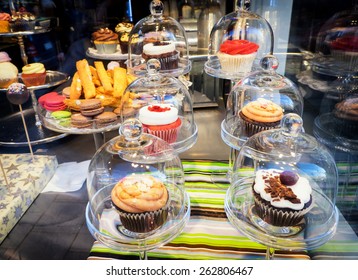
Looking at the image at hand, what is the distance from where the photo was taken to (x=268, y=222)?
1.09 metres

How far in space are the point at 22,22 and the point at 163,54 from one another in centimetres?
129

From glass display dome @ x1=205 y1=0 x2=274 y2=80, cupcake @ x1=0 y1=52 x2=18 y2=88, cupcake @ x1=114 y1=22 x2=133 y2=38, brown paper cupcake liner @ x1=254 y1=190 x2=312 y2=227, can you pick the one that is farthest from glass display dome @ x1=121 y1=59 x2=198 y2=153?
cupcake @ x1=114 y1=22 x2=133 y2=38

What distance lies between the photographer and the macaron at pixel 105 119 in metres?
1.72

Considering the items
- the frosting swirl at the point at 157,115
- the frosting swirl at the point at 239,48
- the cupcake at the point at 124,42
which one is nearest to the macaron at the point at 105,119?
the frosting swirl at the point at 157,115

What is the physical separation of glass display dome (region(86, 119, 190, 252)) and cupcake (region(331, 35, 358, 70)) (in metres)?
1.08

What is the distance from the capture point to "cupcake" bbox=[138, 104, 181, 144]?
1488 millimetres

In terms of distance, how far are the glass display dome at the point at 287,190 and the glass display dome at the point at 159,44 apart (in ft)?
3.23

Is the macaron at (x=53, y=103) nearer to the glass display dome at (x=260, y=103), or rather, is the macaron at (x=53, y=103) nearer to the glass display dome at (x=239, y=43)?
the glass display dome at (x=239, y=43)

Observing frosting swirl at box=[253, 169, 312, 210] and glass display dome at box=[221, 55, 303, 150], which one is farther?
glass display dome at box=[221, 55, 303, 150]

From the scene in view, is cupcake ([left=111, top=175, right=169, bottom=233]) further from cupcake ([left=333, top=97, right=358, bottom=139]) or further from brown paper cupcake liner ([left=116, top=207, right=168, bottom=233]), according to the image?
cupcake ([left=333, top=97, right=358, bottom=139])

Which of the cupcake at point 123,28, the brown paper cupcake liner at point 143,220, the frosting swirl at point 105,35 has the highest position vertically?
the cupcake at point 123,28

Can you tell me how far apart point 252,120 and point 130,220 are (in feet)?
2.44

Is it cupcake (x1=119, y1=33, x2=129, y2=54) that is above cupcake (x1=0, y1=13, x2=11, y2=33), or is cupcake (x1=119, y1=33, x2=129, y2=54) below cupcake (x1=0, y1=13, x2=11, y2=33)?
below

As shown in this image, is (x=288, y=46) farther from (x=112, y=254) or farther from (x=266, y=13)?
(x=112, y=254)
